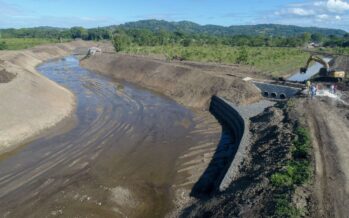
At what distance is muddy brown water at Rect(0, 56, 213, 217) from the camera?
21.0 meters

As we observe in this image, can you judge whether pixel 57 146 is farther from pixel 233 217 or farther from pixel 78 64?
pixel 78 64

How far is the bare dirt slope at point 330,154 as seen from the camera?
16344 mm

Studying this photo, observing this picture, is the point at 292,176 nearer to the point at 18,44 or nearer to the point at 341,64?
the point at 341,64

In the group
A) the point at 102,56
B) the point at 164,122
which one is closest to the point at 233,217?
the point at 164,122

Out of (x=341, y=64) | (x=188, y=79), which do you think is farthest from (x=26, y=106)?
(x=341, y=64)

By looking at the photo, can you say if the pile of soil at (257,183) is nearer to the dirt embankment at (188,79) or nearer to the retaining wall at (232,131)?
the retaining wall at (232,131)

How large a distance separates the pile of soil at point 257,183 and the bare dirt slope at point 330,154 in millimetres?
1907

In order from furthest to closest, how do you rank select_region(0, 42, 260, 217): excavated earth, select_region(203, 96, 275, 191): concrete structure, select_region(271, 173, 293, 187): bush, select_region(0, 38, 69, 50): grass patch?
1. select_region(0, 38, 69, 50): grass patch
2. select_region(203, 96, 275, 191): concrete structure
3. select_region(0, 42, 260, 217): excavated earth
4. select_region(271, 173, 293, 187): bush

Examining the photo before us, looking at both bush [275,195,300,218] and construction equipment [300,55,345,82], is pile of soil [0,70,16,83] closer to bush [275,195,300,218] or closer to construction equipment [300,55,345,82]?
construction equipment [300,55,345,82]

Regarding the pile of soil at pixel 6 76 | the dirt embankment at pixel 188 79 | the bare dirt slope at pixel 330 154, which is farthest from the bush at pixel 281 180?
the pile of soil at pixel 6 76

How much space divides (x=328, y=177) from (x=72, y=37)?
17626 cm

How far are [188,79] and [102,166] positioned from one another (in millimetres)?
29901

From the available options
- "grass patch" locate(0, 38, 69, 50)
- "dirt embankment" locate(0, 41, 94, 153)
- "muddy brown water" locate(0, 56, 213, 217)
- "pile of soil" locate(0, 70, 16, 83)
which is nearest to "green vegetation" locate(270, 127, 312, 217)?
"muddy brown water" locate(0, 56, 213, 217)

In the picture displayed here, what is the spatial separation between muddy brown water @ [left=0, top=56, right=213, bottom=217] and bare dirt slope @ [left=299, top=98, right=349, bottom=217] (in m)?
8.71
